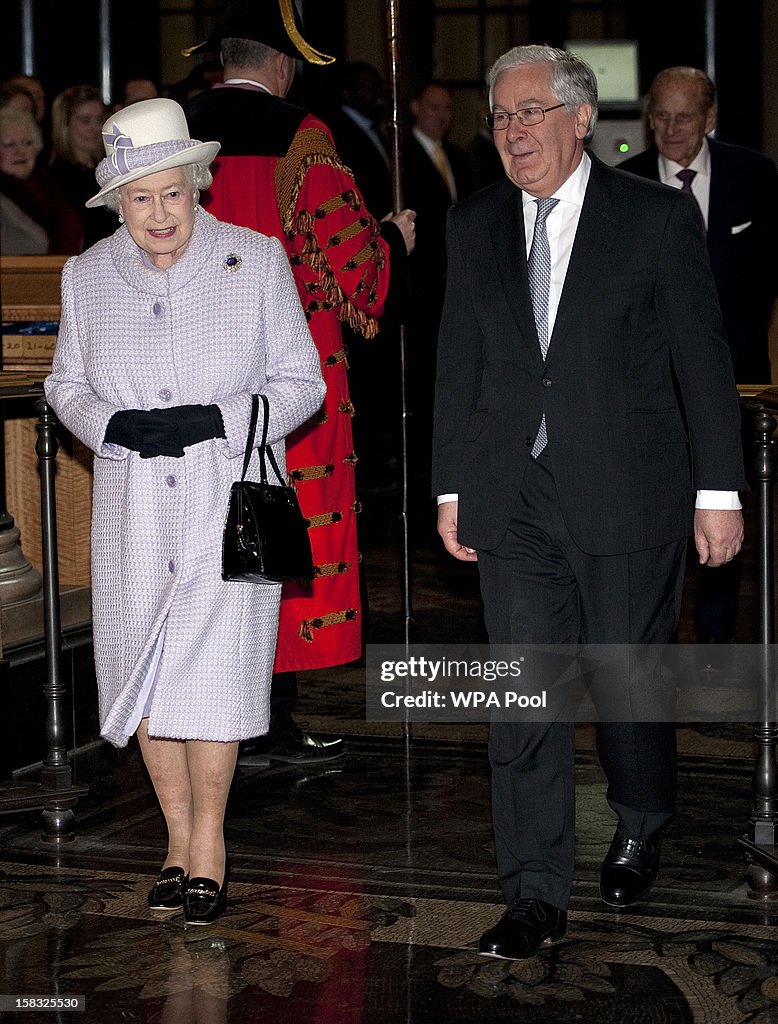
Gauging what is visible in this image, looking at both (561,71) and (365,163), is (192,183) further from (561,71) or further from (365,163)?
(365,163)

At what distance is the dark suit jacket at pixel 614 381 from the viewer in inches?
131

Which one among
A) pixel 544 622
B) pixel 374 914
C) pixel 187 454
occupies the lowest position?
pixel 374 914

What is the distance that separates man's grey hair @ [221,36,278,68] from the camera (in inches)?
181

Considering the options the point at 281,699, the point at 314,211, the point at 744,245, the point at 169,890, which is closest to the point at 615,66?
the point at 744,245

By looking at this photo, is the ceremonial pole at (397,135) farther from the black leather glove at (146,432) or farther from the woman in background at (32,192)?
the woman in background at (32,192)

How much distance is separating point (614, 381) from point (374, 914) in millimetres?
1204

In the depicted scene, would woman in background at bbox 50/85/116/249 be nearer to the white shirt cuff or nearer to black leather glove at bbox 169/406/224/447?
black leather glove at bbox 169/406/224/447

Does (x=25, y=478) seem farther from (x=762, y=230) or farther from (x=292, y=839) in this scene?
(x=762, y=230)

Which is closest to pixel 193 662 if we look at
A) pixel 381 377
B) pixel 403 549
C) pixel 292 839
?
pixel 292 839

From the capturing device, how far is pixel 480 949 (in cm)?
333

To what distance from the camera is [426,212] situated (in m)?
9.38

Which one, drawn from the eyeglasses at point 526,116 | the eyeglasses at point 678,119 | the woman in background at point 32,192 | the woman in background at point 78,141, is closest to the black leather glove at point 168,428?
the eyeglasses at point 526,116

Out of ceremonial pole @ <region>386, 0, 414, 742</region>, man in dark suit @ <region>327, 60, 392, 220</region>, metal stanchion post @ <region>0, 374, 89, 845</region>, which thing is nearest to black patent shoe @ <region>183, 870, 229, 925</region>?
metal stanchion post @ <region>0, 374, 89, 845</region>

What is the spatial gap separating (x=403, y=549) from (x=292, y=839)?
1.21 meters
